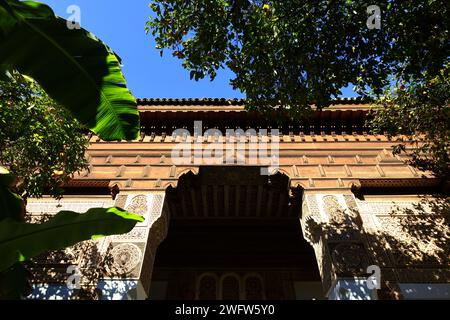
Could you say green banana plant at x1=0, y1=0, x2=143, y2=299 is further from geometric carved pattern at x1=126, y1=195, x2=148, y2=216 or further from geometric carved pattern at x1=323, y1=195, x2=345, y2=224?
geometric carved pattern at x1=323, y1=195, x2=345, y2=224

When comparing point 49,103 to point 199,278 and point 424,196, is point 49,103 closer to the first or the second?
point 199,278

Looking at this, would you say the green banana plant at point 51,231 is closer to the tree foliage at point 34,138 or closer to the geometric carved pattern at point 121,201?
the tree foliage at point 34,138

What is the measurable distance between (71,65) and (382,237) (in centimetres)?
512

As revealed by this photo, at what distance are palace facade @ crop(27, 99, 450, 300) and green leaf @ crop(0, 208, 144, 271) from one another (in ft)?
10.8

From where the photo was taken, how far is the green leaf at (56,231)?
1.41 meters

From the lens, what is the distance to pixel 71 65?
6.88 ft

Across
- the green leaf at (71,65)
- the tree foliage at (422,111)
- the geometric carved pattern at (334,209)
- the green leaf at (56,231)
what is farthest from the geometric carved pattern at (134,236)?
the tree foliage at (422,111)

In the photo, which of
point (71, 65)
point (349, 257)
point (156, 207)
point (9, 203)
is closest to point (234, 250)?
point (156, 207)

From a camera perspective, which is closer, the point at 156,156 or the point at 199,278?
the point at 156,156

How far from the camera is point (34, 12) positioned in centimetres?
190

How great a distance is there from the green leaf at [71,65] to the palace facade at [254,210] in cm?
311

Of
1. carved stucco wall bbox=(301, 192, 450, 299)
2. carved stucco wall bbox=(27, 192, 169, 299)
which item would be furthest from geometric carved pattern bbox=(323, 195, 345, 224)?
carved stucco wall bbox=(27, 192, 169, 299)
